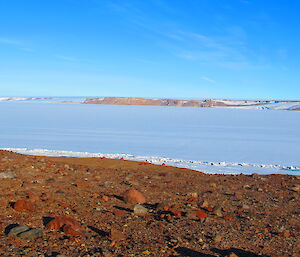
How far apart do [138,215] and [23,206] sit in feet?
6.03

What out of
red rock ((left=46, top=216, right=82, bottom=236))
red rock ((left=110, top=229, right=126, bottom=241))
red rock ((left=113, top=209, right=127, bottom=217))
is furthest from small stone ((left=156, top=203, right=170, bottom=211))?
red rock ((left=46, top=216, right=82, bottom=236))

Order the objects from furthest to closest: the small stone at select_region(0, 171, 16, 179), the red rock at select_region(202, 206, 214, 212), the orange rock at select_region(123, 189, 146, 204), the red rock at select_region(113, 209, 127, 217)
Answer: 1. the small stone at select_region(0, 171, 16, 179)
2. the orange rock at select_region(123, 189, 146, 204)
3. the red rock at select_region(202, 206, 214, 212)
4. the red rock at select_region(113, 209, 127, 217)

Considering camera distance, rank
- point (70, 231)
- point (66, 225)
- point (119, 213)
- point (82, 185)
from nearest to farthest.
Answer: point (70, 231) → point (66, 225) → point (119, 213) → point (82, 185)

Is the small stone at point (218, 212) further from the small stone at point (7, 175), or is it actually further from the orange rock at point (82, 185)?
the small stone at point (7, 175)

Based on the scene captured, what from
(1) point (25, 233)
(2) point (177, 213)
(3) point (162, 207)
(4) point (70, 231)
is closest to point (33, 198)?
(1) point (25, 233)

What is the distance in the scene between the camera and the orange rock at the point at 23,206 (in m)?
5.09

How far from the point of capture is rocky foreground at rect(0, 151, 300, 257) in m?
4.06

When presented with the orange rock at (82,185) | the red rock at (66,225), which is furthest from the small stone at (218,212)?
the orange rock at (82,185)

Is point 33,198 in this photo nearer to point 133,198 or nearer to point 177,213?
point 133,198

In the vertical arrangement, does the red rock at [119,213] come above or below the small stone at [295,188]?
above

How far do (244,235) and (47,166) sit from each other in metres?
5.74

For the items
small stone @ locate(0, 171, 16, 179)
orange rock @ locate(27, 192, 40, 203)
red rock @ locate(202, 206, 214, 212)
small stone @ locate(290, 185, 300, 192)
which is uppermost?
small stone @ locate(0, 171, 16, 179)

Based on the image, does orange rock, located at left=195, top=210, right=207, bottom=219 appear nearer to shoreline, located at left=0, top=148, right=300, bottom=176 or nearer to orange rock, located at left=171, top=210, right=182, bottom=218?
orange rock, located at left=171, top=210, right=182, bottom=218

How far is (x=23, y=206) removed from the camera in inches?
202
